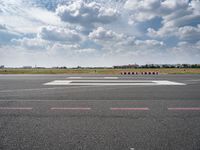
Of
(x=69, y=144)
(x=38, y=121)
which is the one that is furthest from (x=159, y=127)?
(x=38, y=121)

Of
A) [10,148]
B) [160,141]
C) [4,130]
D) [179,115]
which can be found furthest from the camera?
[179,115]

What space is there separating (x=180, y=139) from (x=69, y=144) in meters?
2.36

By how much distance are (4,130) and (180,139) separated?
412 centimetres

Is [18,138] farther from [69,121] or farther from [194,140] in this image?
[194,140]

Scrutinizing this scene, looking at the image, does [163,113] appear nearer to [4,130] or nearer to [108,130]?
[108,130]

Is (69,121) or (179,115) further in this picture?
(179,115)

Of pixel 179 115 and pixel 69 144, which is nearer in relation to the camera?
pixel 69 144

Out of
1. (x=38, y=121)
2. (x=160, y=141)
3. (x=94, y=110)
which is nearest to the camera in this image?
(x=160, y=141)

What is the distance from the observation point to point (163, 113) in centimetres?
498

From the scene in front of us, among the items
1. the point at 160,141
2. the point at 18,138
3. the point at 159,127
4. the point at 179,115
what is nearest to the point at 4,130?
the point at 18,138

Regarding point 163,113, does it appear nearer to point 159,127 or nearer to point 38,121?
point 159,127

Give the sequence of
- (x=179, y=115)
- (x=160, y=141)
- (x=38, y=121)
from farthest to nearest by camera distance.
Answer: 1. (x=179, y=115)
2. (x=38, y=121)
3. (x=160, y=141)

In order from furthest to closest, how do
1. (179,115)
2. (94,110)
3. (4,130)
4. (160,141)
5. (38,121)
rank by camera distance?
(94,110)
(179,115)
(38,121)
(4,130)
(160,141)

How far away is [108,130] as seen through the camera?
364cm
